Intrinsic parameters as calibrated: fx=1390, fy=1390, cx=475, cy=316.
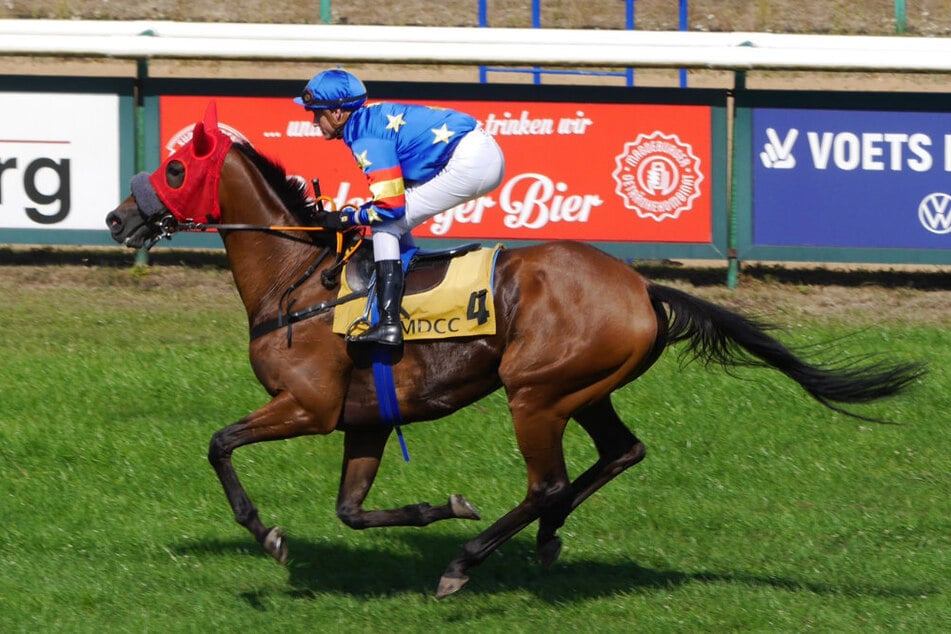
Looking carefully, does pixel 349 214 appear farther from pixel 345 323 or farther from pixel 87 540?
pixel 87 540

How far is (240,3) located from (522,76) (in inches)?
204

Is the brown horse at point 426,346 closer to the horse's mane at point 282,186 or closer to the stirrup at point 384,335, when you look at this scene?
the horse's mane at point 282,186

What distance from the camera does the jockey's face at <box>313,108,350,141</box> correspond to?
19.2ft

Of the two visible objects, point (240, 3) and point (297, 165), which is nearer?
point (297, 165)

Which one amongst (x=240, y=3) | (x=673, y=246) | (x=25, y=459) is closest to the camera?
(x=25, y=459)

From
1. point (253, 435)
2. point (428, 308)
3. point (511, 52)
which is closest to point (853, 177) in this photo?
point (511, 52)

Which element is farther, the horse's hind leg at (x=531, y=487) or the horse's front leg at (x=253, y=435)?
the horse's hind leg at (x=531, y=487)

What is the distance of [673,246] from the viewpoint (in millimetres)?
11109

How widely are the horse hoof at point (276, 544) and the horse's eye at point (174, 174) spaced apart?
60.1 inches

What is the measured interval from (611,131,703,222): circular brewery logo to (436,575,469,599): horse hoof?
568cm

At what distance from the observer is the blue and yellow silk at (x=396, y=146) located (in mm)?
5676

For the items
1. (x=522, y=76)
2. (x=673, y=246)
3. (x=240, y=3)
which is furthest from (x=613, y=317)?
(x=240, y=3)

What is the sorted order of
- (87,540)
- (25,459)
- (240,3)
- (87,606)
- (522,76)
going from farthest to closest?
(240,3), (522,76), (25,459), (87,540), (87,606)

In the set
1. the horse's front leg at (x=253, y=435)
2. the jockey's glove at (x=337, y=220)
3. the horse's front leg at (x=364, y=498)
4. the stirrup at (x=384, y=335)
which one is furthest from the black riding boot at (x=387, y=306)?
the horse's front leg at (x=364, y=498)
